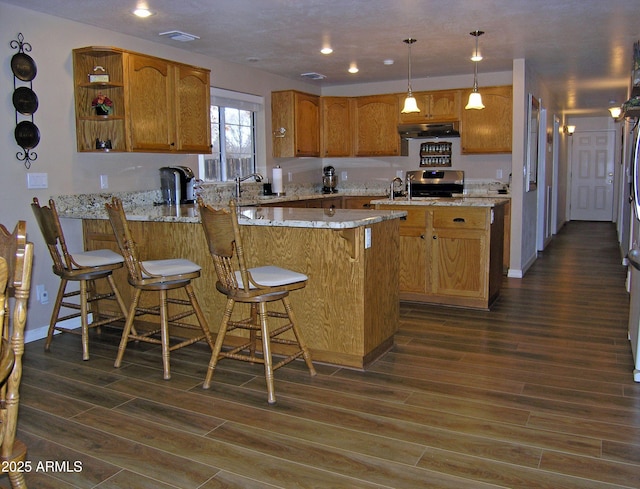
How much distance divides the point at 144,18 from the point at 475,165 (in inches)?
174

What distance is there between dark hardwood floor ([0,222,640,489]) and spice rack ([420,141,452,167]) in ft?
11.8

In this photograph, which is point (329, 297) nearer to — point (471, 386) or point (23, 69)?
point (471, 386)

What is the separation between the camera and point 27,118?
4039 mm

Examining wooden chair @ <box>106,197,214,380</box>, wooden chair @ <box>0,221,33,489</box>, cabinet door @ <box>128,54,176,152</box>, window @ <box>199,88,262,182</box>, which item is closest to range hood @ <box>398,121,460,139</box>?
window @ <box>199,88,262,182</box>

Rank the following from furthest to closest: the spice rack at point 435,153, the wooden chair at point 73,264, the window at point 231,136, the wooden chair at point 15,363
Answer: the spice rack at point 435,153 → the window at point 231,136 → the wooden chair at point 73,264 → the wooden chair at point 15,363

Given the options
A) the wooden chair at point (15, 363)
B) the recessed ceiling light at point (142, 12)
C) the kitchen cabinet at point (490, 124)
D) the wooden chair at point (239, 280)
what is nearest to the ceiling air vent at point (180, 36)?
the recessed ceiling light at point (142, 12)

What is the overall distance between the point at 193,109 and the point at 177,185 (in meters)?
0.69

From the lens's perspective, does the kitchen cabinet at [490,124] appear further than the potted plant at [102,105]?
Yes

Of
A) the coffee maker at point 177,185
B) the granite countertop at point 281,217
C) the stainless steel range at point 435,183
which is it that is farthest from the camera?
the stainless steel range at point 435,183

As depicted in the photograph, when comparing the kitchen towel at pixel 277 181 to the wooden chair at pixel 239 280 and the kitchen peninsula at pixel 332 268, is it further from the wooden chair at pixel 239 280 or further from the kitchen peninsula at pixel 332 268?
the wooden chair at pixel 239 280

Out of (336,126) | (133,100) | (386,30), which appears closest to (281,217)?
(133,100)

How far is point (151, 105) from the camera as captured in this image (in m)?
4.60

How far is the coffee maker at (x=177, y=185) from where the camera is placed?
16.7ft

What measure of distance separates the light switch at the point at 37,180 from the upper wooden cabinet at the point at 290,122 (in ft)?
10.4
